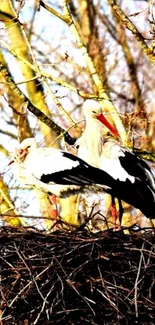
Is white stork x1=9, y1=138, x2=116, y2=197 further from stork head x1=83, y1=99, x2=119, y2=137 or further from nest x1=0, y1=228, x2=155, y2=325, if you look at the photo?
nest x1=0, y1=228, x2=155, y2=325

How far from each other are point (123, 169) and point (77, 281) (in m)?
2.46

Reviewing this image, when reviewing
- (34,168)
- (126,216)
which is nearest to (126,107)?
(126,216)

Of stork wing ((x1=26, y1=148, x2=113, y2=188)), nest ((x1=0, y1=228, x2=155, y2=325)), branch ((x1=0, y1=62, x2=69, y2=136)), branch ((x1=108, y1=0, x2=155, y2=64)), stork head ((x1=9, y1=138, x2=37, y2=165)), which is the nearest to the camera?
nest ((x1=0, y1=228, x2=155, y2=325))

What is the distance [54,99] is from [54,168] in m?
1.11

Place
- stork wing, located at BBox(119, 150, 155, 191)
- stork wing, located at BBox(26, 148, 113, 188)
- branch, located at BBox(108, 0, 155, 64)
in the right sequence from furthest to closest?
stork wing, located at BBox(119, 150, 155, 191) → stork wing, located at BBox(26, 148, 113, 188) → branch, located at BBox(108, 0, 155, 64)

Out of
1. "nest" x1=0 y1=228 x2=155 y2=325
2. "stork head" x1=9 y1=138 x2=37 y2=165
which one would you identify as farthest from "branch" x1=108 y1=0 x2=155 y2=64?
"nest" x1=0 y1=228 x2=155 y2=325

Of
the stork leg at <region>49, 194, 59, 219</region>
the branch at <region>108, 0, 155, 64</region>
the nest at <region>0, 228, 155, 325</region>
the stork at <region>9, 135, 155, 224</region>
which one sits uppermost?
the branch at <region>108, 0, 155, 64</region>

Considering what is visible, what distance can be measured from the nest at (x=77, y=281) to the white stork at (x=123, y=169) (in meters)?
2.04

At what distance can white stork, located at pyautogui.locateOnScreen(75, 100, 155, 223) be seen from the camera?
8.62m

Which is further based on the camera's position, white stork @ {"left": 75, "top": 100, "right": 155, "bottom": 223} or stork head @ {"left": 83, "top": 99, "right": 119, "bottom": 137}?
stork head @ {"left": 83, "top": 99, "right": 119, "bottom": 137}

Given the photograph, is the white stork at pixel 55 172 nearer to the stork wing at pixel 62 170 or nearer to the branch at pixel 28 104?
the stork wing at pixel 62 170

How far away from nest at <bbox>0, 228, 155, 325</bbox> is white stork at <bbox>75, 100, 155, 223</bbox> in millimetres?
2044

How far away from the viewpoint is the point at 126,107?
14.3 meters

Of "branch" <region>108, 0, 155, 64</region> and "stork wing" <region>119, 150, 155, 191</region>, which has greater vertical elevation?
"branch" <region>108, 0, 155, 64</region>
